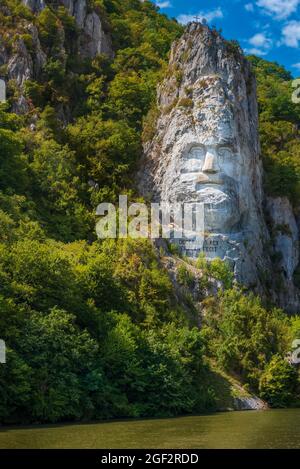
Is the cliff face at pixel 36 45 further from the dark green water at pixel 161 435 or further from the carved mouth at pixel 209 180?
the dark green water at pixel 161 435

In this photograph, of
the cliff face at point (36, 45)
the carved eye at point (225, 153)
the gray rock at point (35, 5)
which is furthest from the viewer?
the gray rock at point (35, 5)

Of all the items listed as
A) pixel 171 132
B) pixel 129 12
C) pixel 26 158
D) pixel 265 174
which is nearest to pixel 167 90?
pixel 171 132

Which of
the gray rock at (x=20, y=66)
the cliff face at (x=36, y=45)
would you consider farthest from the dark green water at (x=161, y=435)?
the gray rock at (x=20, y=66)

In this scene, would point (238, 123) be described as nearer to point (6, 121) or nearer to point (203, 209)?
point (203, 209)

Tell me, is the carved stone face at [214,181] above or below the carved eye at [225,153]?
below

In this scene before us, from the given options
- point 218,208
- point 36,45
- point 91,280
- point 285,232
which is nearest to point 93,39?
point 36,45

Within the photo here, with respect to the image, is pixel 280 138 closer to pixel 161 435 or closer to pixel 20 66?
pixel 20 66

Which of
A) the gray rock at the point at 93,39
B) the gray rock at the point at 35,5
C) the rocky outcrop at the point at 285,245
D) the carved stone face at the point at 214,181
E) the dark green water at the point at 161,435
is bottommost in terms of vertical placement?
the dark green water at the point at 161,435
